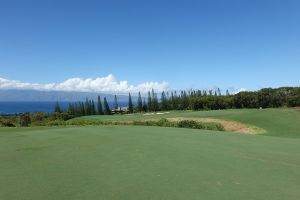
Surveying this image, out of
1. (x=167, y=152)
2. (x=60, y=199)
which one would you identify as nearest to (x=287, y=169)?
(x=167, y=152)

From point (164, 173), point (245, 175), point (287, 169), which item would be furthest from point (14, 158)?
point (287, 169)

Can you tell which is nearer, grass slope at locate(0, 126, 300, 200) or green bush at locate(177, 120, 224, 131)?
grass slope at locate(0, 126, 300, 200)

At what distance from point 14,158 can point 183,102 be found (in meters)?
117

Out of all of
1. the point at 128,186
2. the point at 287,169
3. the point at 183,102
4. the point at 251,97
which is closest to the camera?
the point at 128,186

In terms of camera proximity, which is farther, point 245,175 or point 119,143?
point 119,143

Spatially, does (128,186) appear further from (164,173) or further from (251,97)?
(251,97)

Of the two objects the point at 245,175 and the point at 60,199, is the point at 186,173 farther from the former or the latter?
the point at 60,199

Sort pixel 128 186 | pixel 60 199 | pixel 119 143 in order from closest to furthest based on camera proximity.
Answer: pixel 60 199 < pixel 128 186 < pixel 119 143

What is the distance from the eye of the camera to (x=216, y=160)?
12992 mm

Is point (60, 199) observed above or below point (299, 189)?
above

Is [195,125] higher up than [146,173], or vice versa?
Result: [146,173]

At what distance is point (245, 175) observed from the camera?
415 inches

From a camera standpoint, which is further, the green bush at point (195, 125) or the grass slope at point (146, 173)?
the green bush at point (195, 125)

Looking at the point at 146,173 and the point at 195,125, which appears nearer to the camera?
the point at 146,173
